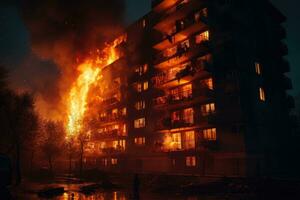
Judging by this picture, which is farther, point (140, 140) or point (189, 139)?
point (140, 140)

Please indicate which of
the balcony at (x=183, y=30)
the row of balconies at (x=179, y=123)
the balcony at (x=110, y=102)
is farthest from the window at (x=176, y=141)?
the balcony at (x=110, y=102)

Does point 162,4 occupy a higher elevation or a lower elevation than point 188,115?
higher

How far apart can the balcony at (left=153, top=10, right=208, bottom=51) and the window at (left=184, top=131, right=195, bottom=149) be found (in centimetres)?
1471

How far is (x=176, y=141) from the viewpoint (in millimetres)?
44531

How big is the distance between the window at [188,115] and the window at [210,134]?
8.23 ft

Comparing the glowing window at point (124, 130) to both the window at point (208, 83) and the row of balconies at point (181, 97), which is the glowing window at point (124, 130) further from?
the window at point (208, 83)

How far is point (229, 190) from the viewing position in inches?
938

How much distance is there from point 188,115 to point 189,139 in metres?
3.54

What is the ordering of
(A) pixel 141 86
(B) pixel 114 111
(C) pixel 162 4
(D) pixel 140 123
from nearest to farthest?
(C) pixel 162 4, (D) pixel 140 123, (A) pixel 141 86, (B) pixel 114 111

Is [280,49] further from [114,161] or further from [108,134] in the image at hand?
[114,161]

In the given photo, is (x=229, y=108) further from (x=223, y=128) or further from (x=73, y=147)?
(x=73, y=147)

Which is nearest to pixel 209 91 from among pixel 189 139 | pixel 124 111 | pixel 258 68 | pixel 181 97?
pixel 181 97

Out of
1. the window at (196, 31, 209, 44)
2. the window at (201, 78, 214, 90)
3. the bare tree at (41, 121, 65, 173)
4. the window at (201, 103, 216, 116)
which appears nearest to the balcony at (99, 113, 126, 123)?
the bare tree at (41, 121, 65, 173)

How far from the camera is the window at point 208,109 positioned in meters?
39.1
